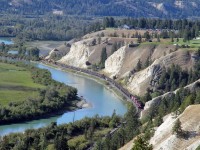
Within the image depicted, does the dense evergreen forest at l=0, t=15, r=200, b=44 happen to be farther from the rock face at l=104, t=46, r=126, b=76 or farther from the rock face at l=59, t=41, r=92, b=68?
the rock face at l=59, t=41, r=92, b=68

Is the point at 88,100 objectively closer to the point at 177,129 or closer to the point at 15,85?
the point at 15,85

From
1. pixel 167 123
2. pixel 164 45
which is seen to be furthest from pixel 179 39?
pixel 167 123

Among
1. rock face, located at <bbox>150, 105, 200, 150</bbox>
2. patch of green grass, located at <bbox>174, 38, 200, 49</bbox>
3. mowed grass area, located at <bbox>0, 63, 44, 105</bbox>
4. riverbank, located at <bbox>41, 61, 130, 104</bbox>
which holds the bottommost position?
riverbank, located at <bbox>41, 61, 130, 104</bbox>

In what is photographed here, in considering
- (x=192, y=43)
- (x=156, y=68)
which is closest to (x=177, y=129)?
(x=156, y=68)

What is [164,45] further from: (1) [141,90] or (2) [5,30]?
(2) [5,30]

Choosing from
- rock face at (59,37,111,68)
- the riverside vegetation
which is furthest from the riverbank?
the riverside vegetation

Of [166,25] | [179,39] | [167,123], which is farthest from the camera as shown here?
[166,25]
